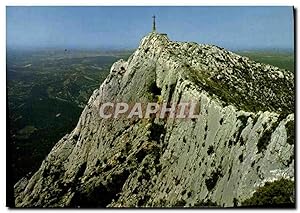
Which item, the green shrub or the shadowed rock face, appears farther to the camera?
the shadowed rock face

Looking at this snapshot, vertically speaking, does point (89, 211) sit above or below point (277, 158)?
below

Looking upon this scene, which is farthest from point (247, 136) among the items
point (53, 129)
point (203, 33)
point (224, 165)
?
point (53, 129)

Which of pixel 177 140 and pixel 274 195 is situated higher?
pixel 177 140

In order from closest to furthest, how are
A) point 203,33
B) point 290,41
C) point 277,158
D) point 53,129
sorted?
point 277,158 < point 290,41 < point 203,33 < point 53,129

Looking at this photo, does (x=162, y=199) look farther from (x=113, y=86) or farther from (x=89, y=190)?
(x=113, y=86)

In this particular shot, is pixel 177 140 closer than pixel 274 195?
No

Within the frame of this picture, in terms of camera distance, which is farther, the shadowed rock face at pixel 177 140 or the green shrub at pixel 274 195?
the shadowed rock face at pixel 177 140
